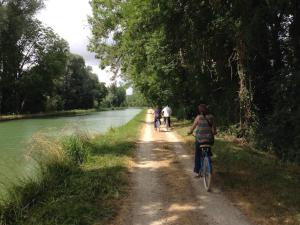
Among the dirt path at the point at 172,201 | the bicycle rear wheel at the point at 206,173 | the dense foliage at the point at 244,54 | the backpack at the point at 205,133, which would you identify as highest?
the dense foliage at the point at 244,54

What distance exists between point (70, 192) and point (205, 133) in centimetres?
A: 341

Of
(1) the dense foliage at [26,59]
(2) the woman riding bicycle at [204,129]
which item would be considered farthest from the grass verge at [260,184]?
(1) the dense foliage at [26,59]

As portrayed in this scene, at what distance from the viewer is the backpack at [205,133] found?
9250 mm

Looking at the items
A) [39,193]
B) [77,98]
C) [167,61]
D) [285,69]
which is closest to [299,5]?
[285,69]

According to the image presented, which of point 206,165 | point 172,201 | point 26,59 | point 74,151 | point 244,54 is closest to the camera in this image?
point 172,201

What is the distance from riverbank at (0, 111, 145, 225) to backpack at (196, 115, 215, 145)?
7.20ft

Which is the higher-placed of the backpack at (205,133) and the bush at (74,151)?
the backpack at (205,133)

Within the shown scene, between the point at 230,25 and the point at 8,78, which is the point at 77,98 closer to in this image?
the point at 8,78

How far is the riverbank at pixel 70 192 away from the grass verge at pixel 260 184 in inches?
105

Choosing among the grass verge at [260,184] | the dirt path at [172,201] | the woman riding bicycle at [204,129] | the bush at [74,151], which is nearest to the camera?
the dirt path at [172,201]

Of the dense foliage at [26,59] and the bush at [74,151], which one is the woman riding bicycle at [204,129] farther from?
the dense foliage at [26,59]

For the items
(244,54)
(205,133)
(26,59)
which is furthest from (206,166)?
(26,59)

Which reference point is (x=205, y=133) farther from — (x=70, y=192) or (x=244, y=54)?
(x=244, y=54)

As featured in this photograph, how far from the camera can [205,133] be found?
30.5 feet
